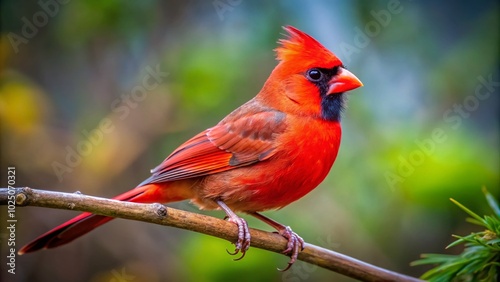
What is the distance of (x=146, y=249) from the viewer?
418 cm

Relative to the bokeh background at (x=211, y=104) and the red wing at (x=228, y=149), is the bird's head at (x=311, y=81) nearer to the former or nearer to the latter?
the red wing at (x=228, y=149)

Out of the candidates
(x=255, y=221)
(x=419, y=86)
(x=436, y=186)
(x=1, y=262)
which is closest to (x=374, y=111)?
(x=419, y=86)

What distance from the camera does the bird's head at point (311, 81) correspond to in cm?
299

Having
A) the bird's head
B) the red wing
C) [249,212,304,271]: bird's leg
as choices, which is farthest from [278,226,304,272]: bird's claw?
the bird's head

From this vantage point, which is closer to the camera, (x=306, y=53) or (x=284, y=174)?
(x=284, y=174)

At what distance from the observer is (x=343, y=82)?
3.00m

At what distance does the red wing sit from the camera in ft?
9.55

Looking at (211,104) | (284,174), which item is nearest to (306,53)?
(284,174)

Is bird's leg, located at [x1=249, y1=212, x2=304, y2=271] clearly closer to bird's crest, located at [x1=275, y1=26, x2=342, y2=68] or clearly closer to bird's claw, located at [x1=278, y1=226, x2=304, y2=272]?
bird's claw, located at [x1=278, y1=226, x2=304, y2=272]

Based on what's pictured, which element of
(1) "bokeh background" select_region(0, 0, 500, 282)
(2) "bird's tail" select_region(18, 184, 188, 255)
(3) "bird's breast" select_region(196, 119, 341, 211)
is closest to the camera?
(2) "bird's tail" select_region(18, 184, 188, 255)

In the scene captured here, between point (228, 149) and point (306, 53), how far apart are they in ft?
1.92

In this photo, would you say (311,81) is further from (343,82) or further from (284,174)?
(284,174)

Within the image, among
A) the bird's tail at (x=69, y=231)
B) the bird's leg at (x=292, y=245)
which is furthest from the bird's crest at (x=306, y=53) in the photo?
the bird's tail at (x=69, y=231)

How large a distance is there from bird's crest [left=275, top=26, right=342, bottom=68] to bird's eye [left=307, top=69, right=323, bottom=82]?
3cm
